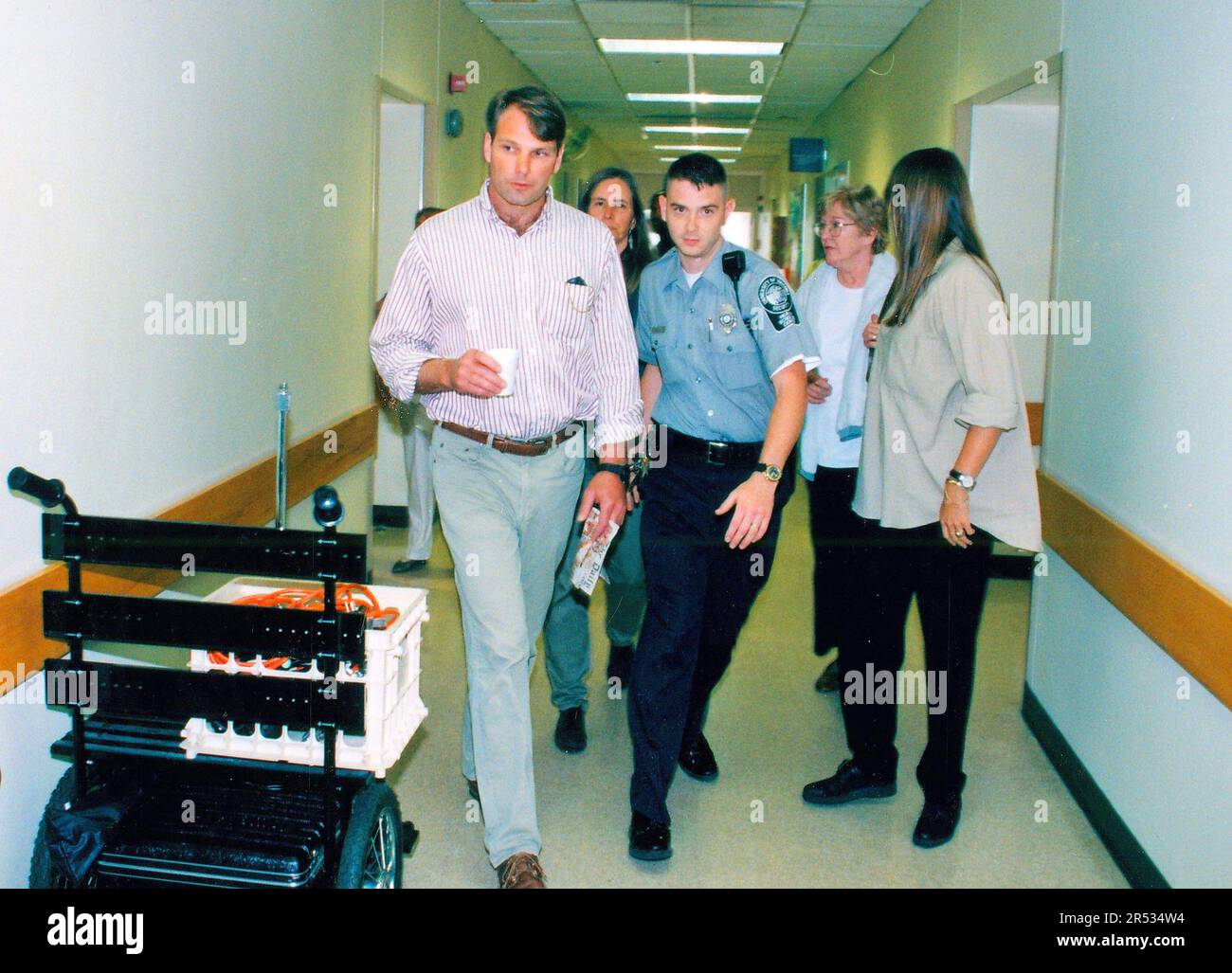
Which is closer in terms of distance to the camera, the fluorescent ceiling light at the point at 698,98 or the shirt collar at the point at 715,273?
the shirt collar at the point at 715,273

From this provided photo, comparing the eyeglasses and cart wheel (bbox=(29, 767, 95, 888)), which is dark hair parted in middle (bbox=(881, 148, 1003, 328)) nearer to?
the eyeglasses

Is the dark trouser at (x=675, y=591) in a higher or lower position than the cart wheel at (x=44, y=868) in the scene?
higher

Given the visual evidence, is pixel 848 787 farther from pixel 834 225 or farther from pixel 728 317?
pixel 834 225

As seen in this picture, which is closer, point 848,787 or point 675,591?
point 675,591

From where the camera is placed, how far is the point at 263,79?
3725 millimetres

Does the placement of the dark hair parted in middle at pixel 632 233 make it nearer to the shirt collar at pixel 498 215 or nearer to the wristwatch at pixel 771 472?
the shirt collar at pixel 498 215

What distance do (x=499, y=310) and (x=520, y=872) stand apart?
4.10ft

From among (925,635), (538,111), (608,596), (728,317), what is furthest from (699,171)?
(608,596)

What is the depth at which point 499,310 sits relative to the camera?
105 inches

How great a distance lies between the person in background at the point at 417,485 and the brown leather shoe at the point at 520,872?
10.2ft

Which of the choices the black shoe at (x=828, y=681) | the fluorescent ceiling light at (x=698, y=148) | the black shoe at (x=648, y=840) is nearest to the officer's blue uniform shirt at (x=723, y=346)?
the black shoe at (x=648, y=840)

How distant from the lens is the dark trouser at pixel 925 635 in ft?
9.49
